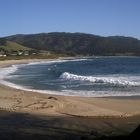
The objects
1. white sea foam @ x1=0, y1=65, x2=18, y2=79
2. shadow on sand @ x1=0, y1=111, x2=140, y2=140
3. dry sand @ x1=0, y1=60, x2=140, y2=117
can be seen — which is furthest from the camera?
white sea foam @ x1=0, y1=65, x2=18, y2=79

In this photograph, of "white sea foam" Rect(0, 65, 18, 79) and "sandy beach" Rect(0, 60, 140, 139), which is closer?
"sandy beach" Rect(0, 60, 140, 139)

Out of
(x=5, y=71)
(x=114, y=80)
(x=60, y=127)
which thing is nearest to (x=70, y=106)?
(x=60, y=127)

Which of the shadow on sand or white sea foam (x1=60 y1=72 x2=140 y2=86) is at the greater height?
white sea foam (x1=60 y1=72 x2=140 y2=86)

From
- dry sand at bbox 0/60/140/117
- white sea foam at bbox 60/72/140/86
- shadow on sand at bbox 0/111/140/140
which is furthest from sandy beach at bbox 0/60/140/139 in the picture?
white sea foam at bbox 60/72/140/86

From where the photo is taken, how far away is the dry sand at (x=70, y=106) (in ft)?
57.1

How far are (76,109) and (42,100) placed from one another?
325 centimetres

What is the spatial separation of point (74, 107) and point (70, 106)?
0.35 m

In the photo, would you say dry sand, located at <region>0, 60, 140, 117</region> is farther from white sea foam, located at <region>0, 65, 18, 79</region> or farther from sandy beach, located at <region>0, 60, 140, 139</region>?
white sea foam, located at <region>0, 65, 18, 79</region>

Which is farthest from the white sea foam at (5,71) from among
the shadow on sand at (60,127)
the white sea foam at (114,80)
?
the shadow on sand at (60,127)

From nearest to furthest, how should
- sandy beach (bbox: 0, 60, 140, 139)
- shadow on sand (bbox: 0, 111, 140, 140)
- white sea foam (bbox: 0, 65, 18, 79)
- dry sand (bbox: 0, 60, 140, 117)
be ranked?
shadow on sand (bbox: 0, 111, 140, 140), sandy beach (bbox: 0, 60, 140, 139), dry sand (bbox: 0, 60, 140, 117), white sea foam (bbox: 0, 65, 18, 79)

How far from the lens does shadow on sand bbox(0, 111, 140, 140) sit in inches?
488

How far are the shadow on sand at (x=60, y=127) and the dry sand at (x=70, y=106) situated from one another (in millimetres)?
989

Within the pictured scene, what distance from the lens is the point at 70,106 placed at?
19.3m

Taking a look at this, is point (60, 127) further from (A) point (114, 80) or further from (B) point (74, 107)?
(A) point (114, 80)
